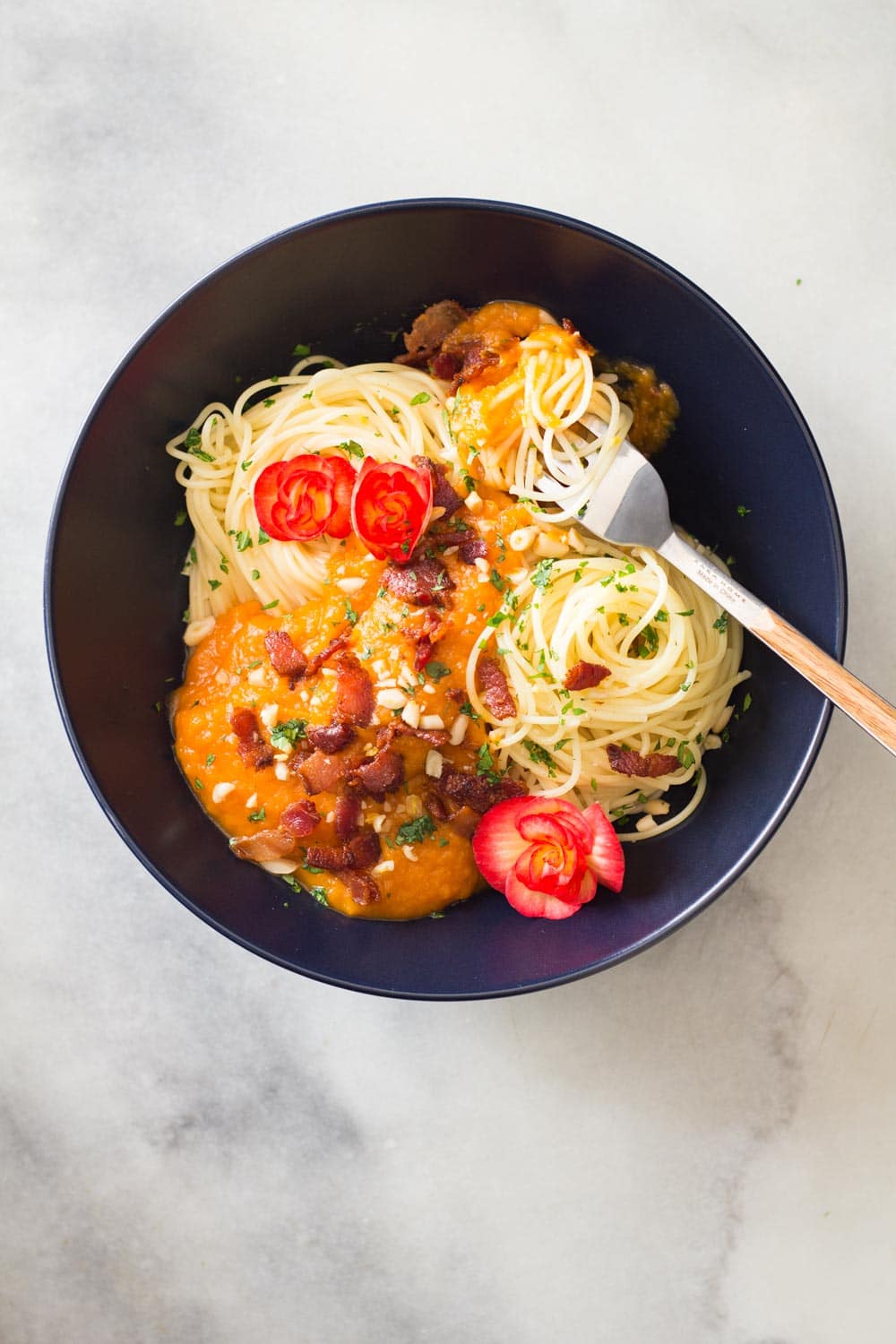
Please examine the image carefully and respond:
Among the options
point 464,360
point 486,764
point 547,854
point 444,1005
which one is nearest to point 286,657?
point 486,764

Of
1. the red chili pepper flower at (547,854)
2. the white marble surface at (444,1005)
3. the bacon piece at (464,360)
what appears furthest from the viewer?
the white marble surface at (444,1005)

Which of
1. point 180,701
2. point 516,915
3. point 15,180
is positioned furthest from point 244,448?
point 516,915

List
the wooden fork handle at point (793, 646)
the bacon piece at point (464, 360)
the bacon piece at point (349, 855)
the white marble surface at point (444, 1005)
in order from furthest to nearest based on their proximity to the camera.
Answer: the white marble surface at point (444, 1005)
the bacon piece at point (464, 360)
the bacon piece at point (349, 855)
the wooden fork handle at point (793, 646)

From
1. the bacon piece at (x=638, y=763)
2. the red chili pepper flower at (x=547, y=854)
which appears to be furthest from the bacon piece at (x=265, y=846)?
the bacon piece at (x=638, y=763)

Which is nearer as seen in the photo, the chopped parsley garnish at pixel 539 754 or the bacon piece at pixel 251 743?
the bacon piece at pixel 251 743

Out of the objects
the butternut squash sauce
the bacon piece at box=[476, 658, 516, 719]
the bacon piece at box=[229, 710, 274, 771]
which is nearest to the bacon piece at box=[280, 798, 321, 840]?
the butternut squash sauce

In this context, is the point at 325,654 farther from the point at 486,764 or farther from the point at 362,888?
the point at 362,888

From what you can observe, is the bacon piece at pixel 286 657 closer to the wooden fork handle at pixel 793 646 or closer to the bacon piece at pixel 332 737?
the bacon piece at pixel 332 737
